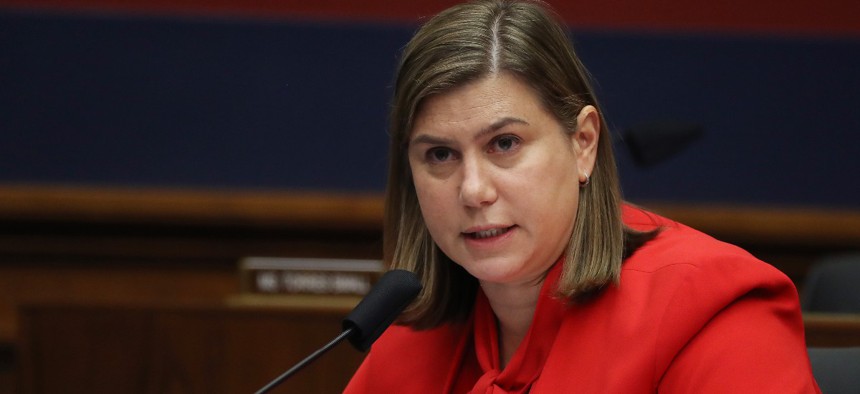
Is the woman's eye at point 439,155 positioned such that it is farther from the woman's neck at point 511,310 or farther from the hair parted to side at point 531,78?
the woman's neck at point 511,310

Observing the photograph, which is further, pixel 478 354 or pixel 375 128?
pixel 375 128

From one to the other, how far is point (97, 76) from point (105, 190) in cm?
38

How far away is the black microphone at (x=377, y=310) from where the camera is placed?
1449mm

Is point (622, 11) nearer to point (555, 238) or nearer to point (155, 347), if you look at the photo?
point (155, 347)

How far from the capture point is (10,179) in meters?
3.91

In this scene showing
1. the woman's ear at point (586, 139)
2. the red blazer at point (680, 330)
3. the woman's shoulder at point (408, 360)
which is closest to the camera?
the red blazer at point (680, 330)

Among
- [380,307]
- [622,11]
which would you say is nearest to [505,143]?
[380,307]

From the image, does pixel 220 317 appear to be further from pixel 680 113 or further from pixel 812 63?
pixel 812 63

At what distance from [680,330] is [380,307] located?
377mm

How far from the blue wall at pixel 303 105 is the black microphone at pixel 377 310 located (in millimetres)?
2369

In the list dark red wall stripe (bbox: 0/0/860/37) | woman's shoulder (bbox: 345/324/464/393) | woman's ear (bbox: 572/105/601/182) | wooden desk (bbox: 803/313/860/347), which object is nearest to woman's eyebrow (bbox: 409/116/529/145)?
woman's ear (bbox: 572/105/601/182)

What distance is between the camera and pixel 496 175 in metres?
1.54

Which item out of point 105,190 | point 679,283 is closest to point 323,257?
point 105,190

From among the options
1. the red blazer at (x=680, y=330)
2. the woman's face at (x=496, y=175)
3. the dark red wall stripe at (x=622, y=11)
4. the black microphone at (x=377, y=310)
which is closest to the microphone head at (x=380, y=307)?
the black microphone at (x=377, y=310)
